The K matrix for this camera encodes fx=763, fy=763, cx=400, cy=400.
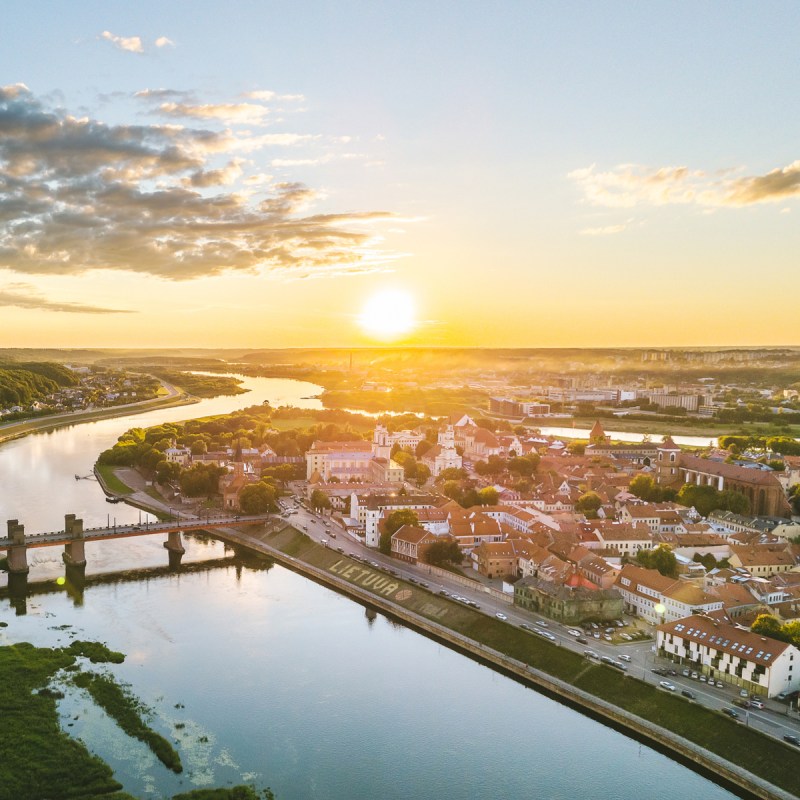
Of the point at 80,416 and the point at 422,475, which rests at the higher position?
the point at 80,416

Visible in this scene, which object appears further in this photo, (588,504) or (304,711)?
(588,504)

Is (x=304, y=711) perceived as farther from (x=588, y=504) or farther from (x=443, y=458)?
(x=443, y=458)

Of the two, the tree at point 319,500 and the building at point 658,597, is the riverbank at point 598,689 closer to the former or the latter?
the building at point 658,597

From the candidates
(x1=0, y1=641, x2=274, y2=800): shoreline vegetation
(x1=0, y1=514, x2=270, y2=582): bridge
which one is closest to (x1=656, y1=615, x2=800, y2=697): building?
(x1=0, y1=641, x2=274, y2=800): shoreline vegetation

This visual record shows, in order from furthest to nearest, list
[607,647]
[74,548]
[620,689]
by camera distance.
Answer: [74,548] < [607,647] < [620,689]

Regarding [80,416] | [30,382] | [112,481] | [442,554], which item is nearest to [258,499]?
[442,554]

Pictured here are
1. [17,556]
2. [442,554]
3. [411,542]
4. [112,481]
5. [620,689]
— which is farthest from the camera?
[112,481]

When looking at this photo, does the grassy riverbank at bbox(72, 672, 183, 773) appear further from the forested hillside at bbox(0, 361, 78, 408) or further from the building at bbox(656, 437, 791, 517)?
the forested hillside at bbox(0, 361, 78, 408)

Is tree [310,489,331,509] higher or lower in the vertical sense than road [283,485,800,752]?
higher
